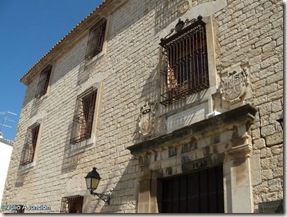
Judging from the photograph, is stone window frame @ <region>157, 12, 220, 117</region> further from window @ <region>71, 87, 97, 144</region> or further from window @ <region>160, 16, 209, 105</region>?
window @ <region>71, 87, 97, 144</region>

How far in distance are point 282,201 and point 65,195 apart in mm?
5013

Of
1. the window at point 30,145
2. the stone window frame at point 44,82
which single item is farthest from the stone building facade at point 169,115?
the stone window frame at point 44,82

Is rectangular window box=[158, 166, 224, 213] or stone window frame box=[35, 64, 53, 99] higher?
stone window frame box=[35, 64, 53, 99]

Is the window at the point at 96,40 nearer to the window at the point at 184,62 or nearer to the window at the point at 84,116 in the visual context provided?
the window at the point at 84,116

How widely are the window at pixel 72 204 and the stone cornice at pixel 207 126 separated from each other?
220cm

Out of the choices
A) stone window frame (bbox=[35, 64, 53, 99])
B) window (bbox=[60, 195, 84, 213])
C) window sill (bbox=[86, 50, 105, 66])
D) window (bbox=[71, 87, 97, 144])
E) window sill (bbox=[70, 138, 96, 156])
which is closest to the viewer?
window (bbox=[60, 195, 84, 213])

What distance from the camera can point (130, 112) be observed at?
6598 mm

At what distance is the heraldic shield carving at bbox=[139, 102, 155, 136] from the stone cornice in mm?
359

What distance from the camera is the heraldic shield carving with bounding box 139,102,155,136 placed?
5.89m

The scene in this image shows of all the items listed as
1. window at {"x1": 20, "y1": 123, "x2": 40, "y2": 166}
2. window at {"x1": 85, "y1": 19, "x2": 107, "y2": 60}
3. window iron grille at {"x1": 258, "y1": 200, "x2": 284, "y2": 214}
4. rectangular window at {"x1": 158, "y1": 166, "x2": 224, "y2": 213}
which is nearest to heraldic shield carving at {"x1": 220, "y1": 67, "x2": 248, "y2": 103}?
rectangular window at {"x1": 158, "y1": 166, "x2": 224, "y2": 213}

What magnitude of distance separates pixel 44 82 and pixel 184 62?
21.5ft

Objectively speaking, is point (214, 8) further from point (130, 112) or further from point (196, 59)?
point (130, 112)

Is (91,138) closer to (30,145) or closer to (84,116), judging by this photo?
(84,116)

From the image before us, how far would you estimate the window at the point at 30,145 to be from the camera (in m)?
9.99
